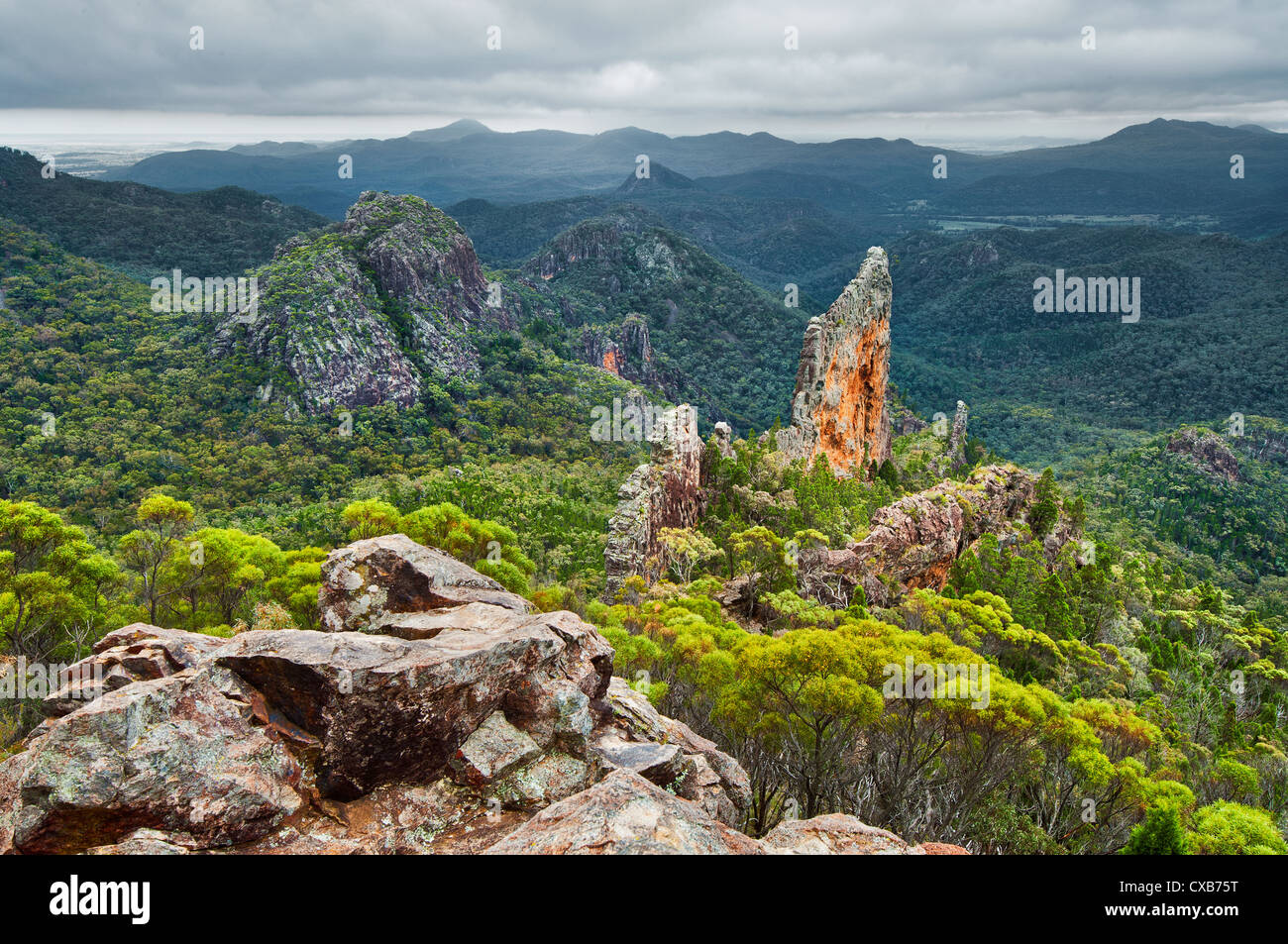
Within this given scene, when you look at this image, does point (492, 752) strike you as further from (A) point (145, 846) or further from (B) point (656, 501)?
(B) point (656, 501)

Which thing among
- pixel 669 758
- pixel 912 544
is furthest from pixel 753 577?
pixel 669 758

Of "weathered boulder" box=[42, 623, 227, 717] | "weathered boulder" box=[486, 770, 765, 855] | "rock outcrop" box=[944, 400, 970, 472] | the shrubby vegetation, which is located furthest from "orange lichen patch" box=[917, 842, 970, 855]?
"rock outcrop" box=[944, 400, 970, 472]

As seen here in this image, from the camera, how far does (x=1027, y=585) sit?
1821 inches

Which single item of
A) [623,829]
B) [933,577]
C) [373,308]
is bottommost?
[933,577]

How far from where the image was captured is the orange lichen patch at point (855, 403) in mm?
70500

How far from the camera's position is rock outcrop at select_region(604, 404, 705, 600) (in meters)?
42.1

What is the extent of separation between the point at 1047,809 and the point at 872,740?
697 cm

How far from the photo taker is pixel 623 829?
919cm

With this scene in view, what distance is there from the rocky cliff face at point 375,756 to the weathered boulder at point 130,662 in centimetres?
4

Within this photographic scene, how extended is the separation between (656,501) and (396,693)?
36.0 meters

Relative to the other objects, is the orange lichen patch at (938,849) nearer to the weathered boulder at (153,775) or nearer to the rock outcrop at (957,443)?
the weathered boulder at (153,775)

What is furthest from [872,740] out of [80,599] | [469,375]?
[469,375]

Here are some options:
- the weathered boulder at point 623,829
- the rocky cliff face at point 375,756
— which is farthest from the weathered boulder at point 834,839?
the weathered boulder at point 623,829
